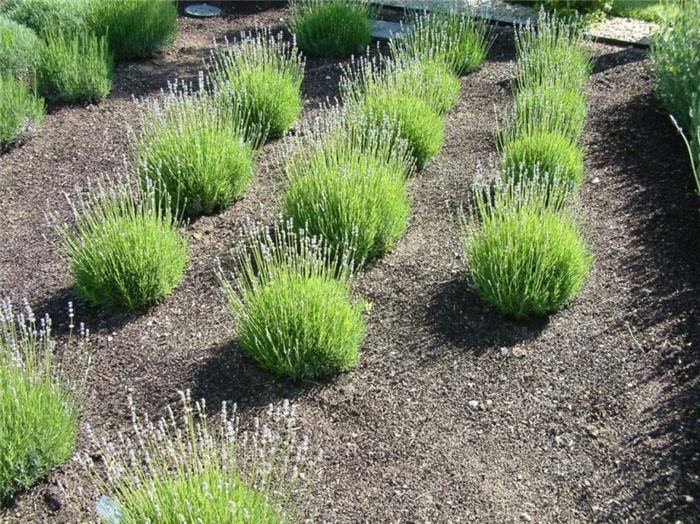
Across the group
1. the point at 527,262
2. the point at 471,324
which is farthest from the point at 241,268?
the point at 527,262

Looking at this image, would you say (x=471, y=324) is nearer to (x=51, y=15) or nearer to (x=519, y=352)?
(x=519, y=352)

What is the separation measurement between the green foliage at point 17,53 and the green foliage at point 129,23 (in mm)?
853

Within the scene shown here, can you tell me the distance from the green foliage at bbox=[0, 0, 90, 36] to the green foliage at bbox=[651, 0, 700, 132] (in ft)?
16.9

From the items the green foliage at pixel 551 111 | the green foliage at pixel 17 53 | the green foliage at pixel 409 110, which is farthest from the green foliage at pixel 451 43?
the green foliage at pixel 17 53

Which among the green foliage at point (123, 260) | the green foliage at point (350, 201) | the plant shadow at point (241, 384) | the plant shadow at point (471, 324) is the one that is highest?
the green foliage at point (350, 201)

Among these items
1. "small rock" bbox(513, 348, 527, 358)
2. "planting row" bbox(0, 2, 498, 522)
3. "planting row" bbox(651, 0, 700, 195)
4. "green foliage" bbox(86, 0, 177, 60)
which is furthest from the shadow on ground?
"green foliage" bbox(86, 0, 177, 60)

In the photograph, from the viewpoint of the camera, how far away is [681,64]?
6.20m

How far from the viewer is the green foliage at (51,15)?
7.91 meters

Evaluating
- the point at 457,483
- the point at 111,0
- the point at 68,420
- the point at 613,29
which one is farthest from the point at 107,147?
the point at 613,29

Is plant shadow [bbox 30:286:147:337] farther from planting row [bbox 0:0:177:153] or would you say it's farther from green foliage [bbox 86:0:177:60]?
green foliage [bbox 86:0:177:60]

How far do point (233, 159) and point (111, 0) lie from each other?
358cm

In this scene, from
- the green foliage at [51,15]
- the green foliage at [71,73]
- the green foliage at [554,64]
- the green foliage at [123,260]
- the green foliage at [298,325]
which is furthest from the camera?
the green foliage at [51,15]

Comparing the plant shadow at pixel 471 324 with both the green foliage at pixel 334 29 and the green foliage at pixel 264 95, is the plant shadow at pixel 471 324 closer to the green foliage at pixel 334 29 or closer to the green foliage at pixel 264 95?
the green foliage at pixel 264 95

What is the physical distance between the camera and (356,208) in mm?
4812
